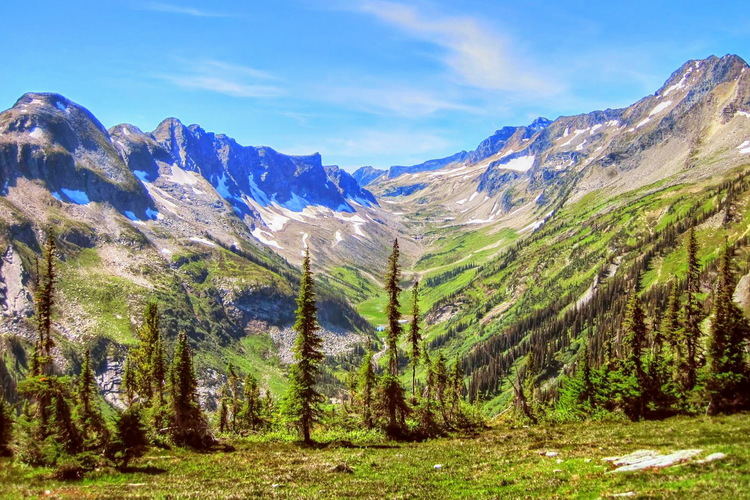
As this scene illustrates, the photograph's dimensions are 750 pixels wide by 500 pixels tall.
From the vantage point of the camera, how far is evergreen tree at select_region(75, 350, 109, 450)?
110ft

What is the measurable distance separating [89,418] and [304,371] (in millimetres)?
18522

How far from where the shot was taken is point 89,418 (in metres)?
36.9

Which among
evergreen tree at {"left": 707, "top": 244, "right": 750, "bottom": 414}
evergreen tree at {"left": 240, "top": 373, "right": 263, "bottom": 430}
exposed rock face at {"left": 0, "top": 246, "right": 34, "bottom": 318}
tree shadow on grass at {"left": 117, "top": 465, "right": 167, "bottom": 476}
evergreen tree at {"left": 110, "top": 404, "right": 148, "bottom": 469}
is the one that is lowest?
evergreen tree at {"left": 240, "top": 373, "right": 263, "bottom": 430}

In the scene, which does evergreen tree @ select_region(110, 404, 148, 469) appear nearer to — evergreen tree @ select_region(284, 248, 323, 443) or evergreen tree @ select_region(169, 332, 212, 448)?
evergreen tree @ select_region(169, 332, 212, 448)

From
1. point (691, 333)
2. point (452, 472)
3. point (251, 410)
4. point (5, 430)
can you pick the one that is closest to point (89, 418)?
point (5, 430)

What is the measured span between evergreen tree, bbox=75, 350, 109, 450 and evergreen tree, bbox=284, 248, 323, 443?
52.6 feet

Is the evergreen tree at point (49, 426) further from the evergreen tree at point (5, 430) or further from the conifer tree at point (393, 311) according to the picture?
the conifer tree at point (393, 311)

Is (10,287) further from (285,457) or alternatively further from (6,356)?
(285,457)

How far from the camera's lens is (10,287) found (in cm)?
17662

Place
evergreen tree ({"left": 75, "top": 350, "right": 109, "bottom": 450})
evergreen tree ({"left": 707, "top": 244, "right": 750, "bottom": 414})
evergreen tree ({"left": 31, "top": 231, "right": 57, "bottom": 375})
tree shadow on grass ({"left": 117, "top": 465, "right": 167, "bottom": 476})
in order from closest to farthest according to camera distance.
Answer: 1. tree shadow on grass ({"left": 117, "top": 465, "right": 167, "bottom": 476})
2. evergreen tree ({"left": 75, "top": 350, "right": 109, "bottom": 450})
3. evergreen tree ({"left": 707, "top": 244, "right": 750, "bottom": 414})
4. evergreen tree ({"left": 31, "top": 231, "right": 57, "bottom": 375})

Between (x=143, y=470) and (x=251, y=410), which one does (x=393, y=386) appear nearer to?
(x=143, y=470)

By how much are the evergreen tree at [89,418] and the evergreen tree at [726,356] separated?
163 ft

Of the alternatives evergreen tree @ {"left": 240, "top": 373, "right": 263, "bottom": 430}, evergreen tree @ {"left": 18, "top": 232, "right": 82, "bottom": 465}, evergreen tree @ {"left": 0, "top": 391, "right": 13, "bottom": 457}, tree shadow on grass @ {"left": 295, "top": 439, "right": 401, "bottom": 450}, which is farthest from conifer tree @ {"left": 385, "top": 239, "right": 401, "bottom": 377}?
evergreen tree @ {"left": 0, "top": 391, "right": 13, "bottom": 457}

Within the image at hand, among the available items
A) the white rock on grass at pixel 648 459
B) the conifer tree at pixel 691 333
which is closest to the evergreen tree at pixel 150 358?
the white rock on grass at pixel 648 459
